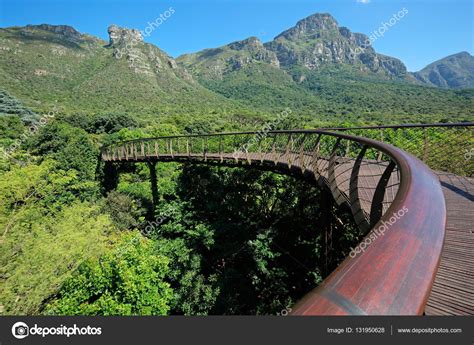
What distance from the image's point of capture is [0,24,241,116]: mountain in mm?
64500

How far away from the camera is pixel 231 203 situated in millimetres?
12375

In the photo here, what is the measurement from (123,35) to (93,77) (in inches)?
1850

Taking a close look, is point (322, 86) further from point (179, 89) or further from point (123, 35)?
point (123, 35)

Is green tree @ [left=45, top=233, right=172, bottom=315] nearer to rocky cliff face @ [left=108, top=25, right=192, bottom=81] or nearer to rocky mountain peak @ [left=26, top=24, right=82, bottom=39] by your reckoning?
rocky cliff face @ [left=108, top=25, right=192, bottom=81]

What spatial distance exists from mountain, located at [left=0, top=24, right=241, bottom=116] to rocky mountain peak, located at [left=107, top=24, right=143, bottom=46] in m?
1.33

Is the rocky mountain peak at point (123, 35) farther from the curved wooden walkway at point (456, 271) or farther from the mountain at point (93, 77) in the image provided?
the curved wooden walkway at point (456, 271)

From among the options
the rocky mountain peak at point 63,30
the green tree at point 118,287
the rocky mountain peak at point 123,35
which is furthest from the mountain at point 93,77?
the green tree at point 118,287

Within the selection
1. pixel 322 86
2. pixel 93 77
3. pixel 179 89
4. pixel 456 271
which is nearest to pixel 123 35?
pixel 179 89

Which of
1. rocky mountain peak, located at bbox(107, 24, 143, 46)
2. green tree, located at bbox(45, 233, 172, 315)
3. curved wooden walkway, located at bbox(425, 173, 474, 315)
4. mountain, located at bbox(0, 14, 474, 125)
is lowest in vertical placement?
green tree, located at bbox(45, 233, 172, 315)

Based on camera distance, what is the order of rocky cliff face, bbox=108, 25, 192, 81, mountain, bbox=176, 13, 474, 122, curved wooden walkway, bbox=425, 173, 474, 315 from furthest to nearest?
rocky cliff face, bbox=108, 25, 192, 81 → mountain, bbox=176, 13, 474, 122 → curved wooden walkway, bbox=425, 173, 474, 315

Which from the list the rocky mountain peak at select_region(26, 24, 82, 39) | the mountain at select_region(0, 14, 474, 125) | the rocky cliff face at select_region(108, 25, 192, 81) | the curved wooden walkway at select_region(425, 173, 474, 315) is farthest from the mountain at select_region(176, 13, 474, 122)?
the curved wooden walkway at select_region(425, 173, 474, 315)

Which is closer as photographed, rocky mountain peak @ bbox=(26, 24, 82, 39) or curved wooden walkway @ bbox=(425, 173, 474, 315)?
curved wooden walkway @ bbox=(425, 173, 474, 315)
